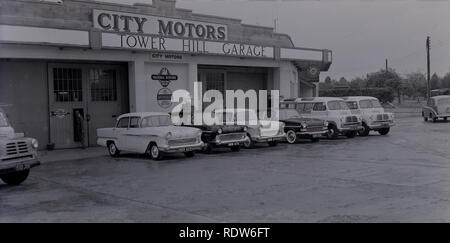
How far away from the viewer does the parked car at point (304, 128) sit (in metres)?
20.6

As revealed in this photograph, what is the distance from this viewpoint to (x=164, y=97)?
23.2 metres

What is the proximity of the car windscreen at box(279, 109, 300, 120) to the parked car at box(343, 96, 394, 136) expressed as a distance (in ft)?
9.39

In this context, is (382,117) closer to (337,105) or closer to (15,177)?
(337,105)

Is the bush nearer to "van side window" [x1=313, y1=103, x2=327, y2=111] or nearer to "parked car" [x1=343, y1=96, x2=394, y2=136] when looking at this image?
"parked car" [x1=343, y1=96, x2=394, y2=136]

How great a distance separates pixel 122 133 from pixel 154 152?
5.54 ft

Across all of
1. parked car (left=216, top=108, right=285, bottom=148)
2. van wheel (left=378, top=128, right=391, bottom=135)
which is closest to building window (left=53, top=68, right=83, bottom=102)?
parked car (left=216, top=108, right=285, bottom=148)

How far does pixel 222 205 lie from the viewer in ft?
29.3

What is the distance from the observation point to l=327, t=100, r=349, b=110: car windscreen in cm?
2231

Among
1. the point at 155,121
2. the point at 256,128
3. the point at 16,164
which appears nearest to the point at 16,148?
the point at 16,164

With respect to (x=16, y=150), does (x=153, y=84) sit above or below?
above
